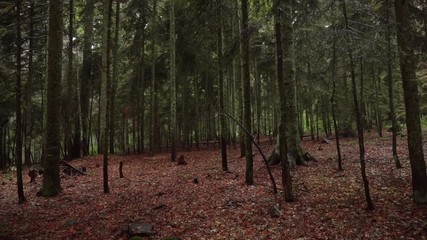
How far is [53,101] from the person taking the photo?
1180 centimetres

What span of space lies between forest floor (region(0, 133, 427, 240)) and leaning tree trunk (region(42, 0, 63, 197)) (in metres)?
0.61

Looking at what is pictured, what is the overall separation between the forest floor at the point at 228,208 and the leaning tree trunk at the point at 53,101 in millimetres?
614

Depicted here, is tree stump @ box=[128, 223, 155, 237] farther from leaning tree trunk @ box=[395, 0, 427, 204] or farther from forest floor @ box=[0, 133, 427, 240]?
leaning tree trunk @ box=[395, 0, 427, 204]

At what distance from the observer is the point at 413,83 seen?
833 cm

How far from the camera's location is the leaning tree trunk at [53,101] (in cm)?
1170

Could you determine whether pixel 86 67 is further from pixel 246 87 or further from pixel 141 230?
pixel 141 230

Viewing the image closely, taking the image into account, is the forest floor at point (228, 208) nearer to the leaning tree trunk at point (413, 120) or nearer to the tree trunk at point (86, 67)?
the leaning tree trunk at point (413, 120)

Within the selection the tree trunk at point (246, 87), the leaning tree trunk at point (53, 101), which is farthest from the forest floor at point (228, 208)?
the tree trunk at point (246, 87)

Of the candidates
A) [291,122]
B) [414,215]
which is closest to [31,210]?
[291,122]

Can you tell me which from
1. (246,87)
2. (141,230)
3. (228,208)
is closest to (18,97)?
(141,230)

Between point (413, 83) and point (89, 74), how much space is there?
74.4 feet

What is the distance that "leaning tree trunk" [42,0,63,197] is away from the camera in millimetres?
11695

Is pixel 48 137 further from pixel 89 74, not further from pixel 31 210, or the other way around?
pixel 89 74

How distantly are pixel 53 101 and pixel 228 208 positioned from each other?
22.5 feet
